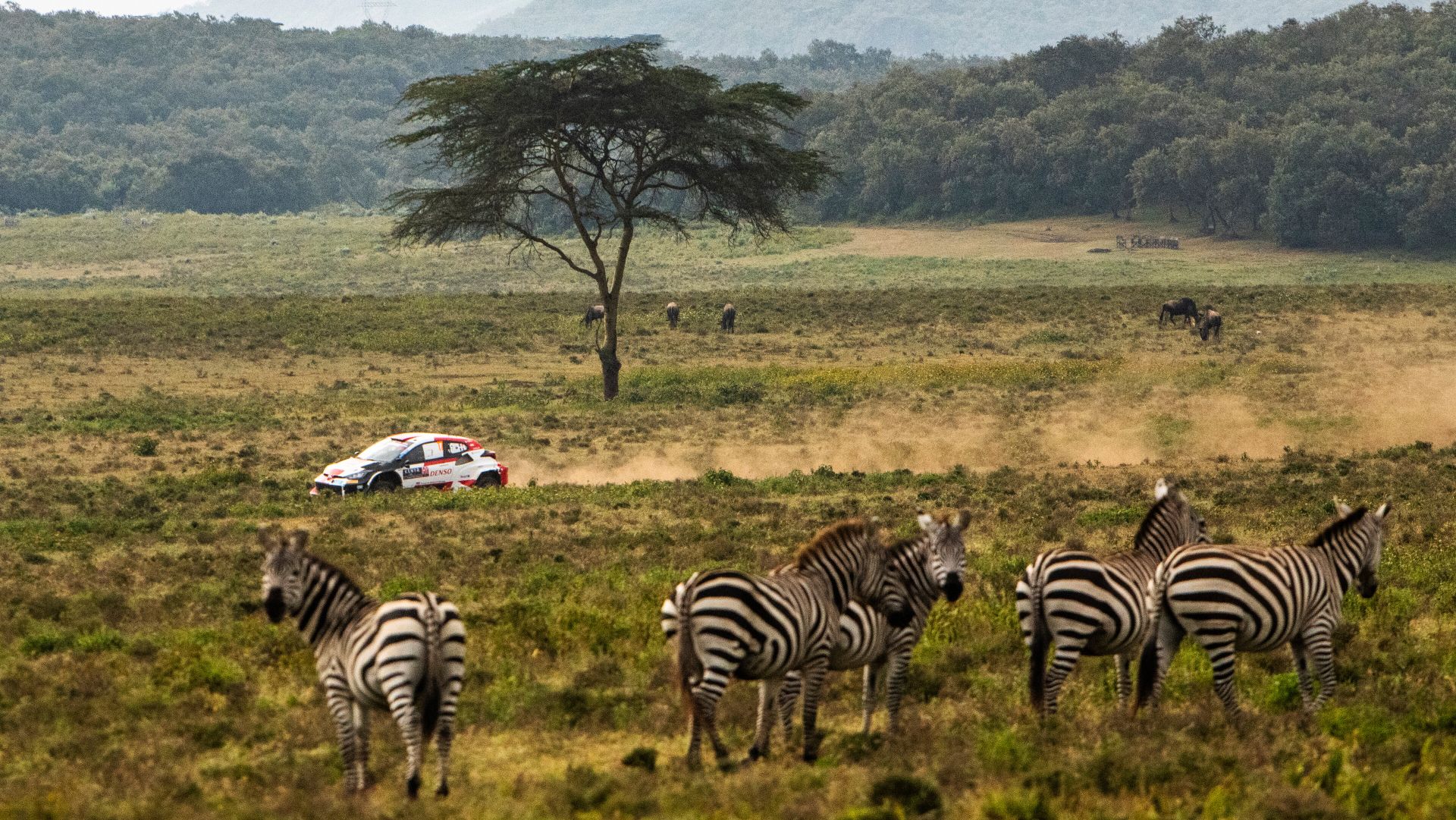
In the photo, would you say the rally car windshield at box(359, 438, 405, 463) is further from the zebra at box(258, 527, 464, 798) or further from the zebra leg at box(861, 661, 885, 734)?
the zebra leg at box(861, 661, 885, 734)

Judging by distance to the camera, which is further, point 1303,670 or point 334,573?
point 1303,670

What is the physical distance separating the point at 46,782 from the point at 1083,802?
7.48 metres

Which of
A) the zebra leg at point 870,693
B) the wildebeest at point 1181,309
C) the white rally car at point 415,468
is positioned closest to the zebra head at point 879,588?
the zebra leg at point 870,693

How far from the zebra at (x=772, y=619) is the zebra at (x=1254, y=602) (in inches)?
85.8

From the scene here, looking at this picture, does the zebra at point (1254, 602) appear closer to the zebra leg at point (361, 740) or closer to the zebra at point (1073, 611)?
the zebra at point (1073, 611)

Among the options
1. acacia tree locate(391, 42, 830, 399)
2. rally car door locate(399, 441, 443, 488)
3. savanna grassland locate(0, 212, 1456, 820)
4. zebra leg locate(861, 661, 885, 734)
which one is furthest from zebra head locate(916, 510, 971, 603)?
acacia tree locate(391, 42, 830, 399)

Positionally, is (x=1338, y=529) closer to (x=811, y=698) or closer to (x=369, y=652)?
(x=811, y=698)

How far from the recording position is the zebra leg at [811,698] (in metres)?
11.9

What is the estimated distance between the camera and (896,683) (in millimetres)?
12617

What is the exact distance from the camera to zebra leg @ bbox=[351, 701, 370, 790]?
1105 centimetres

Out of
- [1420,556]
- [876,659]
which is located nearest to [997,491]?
[1420,556]

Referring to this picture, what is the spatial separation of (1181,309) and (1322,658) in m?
46.9

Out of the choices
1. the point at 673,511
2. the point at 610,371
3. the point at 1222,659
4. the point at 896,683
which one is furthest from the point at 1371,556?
the point at 610,371

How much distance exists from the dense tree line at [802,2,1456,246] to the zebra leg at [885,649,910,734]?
81.6m
